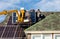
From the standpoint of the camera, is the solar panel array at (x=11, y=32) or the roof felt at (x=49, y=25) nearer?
the roof felt at (x=49, y=25)

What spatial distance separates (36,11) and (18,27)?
402 centimetres

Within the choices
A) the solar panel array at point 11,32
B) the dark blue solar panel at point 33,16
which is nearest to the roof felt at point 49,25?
the solar panel array at point 11,32

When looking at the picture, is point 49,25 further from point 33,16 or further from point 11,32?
point 11,32

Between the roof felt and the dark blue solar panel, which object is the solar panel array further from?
the roof felt

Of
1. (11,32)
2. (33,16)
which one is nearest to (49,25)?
(33,16)

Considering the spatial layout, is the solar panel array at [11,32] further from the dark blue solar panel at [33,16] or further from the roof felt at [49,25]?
the roof felt at [49,25]

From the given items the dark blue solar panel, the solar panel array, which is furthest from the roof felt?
the dark blue solar panel

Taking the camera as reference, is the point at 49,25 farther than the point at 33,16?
No

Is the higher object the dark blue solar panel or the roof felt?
the dark blue solar panel

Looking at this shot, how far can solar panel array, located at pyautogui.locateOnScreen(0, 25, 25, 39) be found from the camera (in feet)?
100

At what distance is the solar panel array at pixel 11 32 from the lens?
3061 centimetres

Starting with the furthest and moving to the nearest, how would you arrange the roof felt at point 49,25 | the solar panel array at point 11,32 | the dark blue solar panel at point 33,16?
the dark blue solar panel at point 33,16 → the solar panel array at point 11,32 → the roof felt at point 49,25

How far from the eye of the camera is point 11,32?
31.4m

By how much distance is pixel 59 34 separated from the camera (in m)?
27.4
